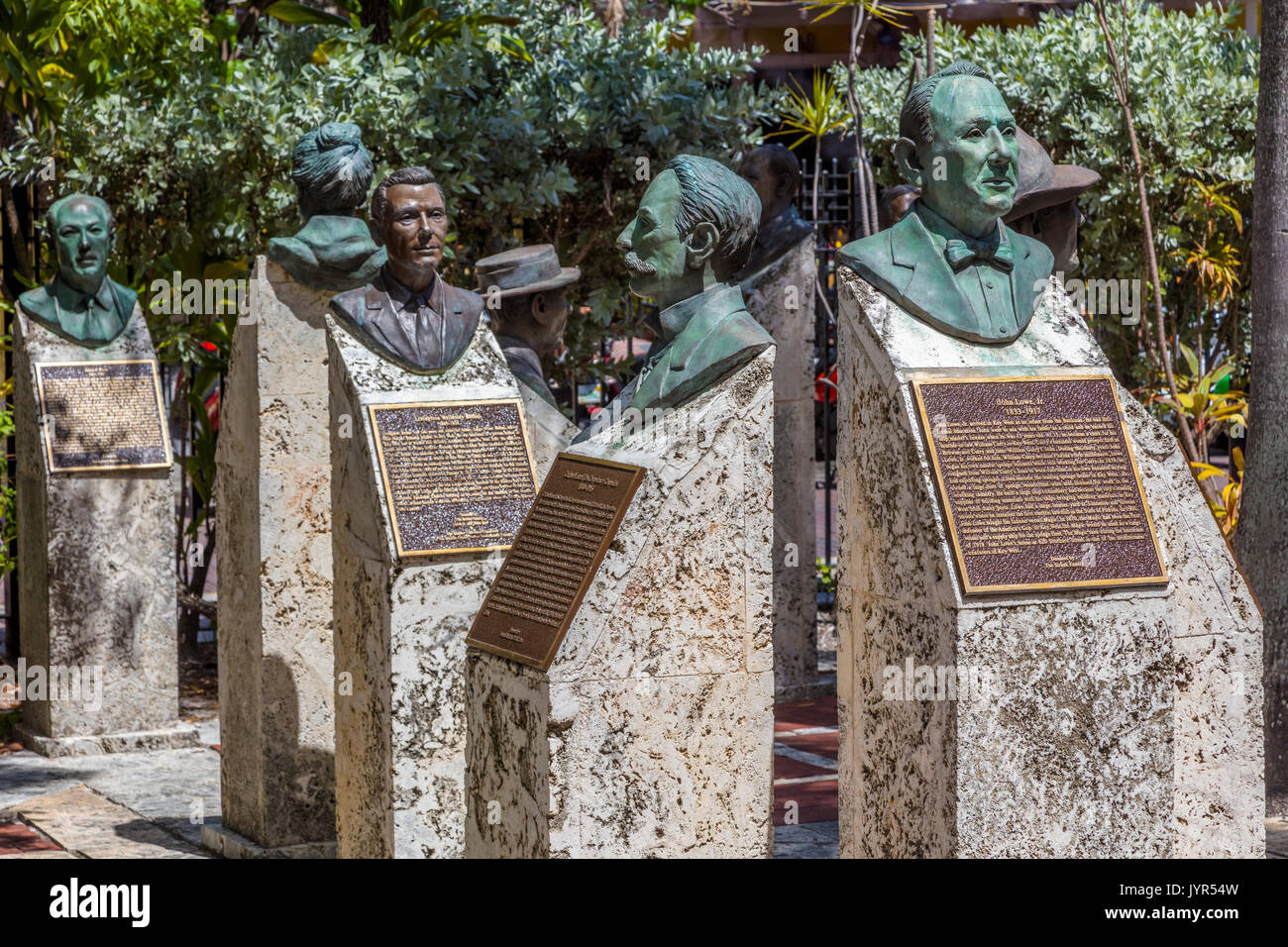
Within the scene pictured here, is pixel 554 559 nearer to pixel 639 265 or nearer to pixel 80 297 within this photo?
pixel 639 265

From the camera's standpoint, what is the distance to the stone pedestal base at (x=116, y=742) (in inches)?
339

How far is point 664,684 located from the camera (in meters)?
4.37

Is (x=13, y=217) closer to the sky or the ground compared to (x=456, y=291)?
closer to the sky

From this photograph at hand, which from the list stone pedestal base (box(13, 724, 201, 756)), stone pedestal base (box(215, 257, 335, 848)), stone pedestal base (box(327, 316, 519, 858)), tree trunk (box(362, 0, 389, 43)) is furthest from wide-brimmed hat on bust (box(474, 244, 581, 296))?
tree trunk (box(362, 0, 389, 43))

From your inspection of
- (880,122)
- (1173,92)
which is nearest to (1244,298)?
(1173,92)

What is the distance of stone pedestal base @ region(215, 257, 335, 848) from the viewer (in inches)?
252

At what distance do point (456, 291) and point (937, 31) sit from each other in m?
6.83

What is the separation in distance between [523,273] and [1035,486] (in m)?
3.10

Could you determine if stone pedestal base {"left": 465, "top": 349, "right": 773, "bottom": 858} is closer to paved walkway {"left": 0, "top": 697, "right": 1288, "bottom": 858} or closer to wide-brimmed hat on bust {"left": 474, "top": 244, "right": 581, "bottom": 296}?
paved walkway {"left": 0, "top": 697, "right": 1288, "bottom": 858}

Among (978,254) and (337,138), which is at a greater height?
(337,138)

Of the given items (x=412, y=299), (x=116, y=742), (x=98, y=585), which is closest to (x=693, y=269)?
(x=412, y=299)

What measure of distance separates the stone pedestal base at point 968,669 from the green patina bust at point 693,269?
1.01ft

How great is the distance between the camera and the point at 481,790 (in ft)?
15.1
